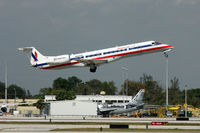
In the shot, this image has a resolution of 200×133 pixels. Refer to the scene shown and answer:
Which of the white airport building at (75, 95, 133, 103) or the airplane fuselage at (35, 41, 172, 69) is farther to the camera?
the white airport building at (75, 95, 133, 103)

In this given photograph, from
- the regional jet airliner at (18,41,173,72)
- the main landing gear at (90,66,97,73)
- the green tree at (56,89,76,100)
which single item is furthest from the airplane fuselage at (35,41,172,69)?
the green tree at (56,89,76,100)

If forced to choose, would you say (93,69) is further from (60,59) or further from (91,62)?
(60,59)

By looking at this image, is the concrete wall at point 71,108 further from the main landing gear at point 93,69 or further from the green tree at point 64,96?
the green tree at point 64,96

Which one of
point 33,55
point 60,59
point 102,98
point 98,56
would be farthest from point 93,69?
point 102,98

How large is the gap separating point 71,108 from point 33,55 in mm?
20916

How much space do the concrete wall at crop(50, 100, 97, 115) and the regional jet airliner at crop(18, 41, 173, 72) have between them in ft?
66.9

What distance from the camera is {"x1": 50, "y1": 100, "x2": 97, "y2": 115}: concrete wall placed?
9462 centimetres

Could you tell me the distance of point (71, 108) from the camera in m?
95.7

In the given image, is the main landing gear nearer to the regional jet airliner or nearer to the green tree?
the regional jet airliner

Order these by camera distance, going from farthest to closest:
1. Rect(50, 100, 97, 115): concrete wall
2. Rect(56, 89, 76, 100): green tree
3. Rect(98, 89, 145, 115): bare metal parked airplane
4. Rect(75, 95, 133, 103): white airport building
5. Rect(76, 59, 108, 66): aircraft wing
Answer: Rect(56, 89, 76, 100): green tree, Rect(75, 95, 133, 103): white airport building, Rect(50, 100, 97, 115): concrete wall, Rect(98, 89, 145, 115): bare metal parked airplane, Rect(76, 59, 108, 66): aircraft wing

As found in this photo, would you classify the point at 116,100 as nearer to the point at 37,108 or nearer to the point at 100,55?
the point at 37,108

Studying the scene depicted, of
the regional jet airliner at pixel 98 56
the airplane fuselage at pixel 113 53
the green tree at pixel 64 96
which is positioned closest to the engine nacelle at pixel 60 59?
the regional jet airliner at pixel 98 56

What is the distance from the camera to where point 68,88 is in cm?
18925

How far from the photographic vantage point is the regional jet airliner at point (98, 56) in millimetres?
70250
